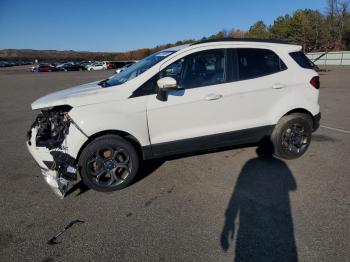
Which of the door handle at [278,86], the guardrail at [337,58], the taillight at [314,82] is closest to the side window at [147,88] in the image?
the door handle at [278,86]

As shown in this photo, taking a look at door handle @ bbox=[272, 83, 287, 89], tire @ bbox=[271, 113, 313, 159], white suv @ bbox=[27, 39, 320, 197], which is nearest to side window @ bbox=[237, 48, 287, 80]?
white suv @ bbox=[27, 39, 320, 197]

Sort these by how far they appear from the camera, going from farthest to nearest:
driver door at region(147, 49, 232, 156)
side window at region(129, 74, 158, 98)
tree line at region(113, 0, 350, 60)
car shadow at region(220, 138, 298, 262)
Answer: tree line at region(113, 0, 350, 60) → driver door at region(147, 49, 232, 156) → side window at region(129, 74, 158, 98) → car shadow at region(220, 138, 298, 262)

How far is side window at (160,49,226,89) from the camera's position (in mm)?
4348

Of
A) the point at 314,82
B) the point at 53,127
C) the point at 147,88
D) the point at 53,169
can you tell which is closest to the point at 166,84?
the point at 147,88

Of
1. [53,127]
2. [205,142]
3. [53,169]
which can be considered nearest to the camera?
[53,169]

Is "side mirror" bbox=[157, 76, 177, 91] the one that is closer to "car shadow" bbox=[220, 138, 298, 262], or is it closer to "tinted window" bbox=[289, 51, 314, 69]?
"car shadow" bbox=[220, 138, 298, 262]

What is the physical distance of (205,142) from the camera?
4594 mm

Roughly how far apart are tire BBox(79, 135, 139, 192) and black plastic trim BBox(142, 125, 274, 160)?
0.28 metres

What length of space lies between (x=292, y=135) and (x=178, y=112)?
209 cm

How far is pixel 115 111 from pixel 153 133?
0.62 metres

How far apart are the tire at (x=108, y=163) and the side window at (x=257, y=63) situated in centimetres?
202

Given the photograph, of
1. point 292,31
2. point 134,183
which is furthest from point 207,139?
point 292,31

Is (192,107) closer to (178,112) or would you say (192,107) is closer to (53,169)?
(178,112)

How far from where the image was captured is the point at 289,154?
515 cm
